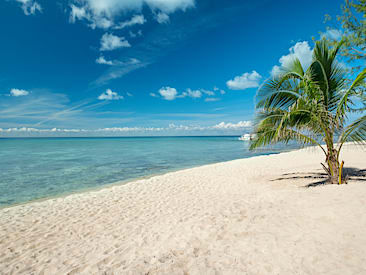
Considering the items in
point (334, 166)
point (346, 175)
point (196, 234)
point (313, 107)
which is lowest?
point (196, 234)

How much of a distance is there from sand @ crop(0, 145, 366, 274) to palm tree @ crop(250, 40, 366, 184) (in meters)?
1.74

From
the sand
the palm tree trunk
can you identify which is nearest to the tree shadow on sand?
the palm tree trunk

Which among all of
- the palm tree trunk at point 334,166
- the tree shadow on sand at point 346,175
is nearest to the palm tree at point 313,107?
the palm tree trunk at point 334,166

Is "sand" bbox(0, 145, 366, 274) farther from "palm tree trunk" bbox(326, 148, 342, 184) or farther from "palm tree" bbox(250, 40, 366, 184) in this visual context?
"palm tree" bbox(250, 40, 366, 184)

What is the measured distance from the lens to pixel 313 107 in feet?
21.7

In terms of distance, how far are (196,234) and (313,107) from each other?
19.3 feet

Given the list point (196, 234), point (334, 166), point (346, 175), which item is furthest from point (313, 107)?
point (196, 234)

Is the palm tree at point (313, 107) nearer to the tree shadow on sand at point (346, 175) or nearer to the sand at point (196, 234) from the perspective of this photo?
the tree shadow on sand at point (346, 175)

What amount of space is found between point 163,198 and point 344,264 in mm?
5582

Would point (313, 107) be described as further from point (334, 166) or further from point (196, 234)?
point (196, 234)

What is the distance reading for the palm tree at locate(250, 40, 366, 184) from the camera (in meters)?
6.57

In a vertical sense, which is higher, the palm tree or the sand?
the palm tree

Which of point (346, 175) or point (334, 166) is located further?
point (346, 175)

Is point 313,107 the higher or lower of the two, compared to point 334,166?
higher
